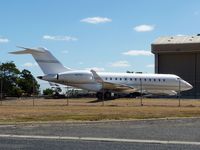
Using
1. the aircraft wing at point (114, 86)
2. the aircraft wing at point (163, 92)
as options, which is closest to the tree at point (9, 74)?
the aircraft wing at point (114, 86)

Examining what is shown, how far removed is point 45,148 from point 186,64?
6500 cm

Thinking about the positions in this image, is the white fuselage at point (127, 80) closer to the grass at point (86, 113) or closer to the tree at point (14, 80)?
the tree at point (14, 80)

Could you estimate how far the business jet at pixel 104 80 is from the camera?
51219 millimetres

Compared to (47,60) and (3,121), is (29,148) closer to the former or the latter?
(3,121)

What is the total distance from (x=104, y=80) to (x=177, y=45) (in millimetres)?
22670

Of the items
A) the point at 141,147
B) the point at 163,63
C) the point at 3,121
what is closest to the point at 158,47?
the point at 163,63

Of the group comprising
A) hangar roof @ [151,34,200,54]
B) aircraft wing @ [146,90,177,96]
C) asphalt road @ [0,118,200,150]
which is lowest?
asphalt road @ [0,118,200,150]

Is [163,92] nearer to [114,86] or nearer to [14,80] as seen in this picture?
[114,86]

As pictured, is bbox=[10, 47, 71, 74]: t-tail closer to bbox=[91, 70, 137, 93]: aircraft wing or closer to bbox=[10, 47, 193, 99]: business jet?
bbox=[10, 47, 193, 99]: business jet

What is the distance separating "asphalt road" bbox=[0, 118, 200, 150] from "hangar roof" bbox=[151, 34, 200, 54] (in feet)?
182

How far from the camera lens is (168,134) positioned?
14.1 metres

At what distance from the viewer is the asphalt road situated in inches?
460

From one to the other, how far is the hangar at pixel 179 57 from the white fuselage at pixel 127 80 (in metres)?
19.4

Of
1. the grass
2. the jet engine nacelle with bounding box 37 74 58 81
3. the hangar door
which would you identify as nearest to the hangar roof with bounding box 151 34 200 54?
the hangar door
